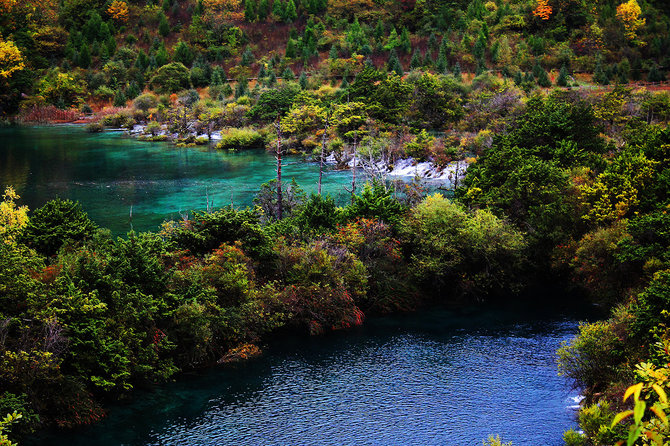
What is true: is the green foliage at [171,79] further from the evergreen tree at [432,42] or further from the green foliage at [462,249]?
the green foliage at [462,249]

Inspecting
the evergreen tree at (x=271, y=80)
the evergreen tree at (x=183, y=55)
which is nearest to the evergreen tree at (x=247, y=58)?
the evergreen tree at (x=183, y=55)

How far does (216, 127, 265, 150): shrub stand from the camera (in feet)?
289

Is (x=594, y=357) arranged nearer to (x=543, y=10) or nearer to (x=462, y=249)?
(x=462, y=249)

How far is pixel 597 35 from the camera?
107750 mm

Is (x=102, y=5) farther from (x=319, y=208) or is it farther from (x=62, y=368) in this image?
(x=62, y=368)

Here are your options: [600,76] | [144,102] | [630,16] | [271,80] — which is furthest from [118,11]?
[630,16]

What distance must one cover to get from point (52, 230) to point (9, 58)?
307 feet

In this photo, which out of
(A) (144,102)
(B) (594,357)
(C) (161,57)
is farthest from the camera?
(C) (161,57)

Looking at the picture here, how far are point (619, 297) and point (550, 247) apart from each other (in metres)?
6.08

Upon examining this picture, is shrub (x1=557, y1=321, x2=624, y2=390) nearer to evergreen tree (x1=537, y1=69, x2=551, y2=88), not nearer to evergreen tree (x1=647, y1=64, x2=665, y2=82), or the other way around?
evergreen tree (x1=537, y1=69, x2=551, y2=88)

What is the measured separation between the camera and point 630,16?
110750mm

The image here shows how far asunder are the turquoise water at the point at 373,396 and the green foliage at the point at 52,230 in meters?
10.9

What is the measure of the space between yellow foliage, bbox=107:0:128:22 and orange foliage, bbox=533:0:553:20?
289 feet

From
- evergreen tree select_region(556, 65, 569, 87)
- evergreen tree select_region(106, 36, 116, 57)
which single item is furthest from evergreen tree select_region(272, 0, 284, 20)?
evergreen tree select_region(556, 65, 569, 87)
